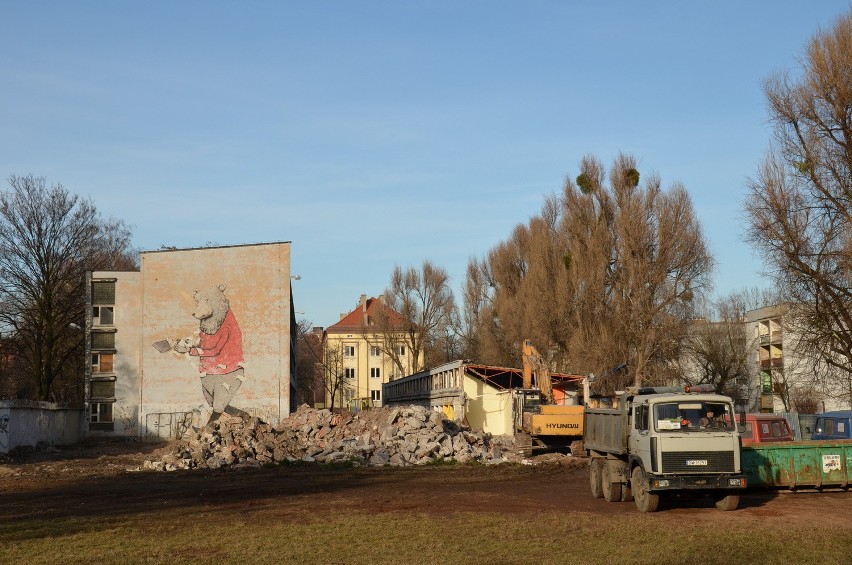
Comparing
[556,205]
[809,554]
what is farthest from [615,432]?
[556,205]

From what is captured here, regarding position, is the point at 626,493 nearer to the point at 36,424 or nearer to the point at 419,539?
the point at 419,539

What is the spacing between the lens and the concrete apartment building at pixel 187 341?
5234 centimetres

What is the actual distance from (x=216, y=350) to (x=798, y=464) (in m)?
38.0

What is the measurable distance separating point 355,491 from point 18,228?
3646 cm

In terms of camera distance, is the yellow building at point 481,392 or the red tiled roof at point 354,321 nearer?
the yellow building at point 481,392

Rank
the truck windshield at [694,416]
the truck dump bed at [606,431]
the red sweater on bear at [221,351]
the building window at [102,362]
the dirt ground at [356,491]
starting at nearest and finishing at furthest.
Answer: the truck windshield at [694,416], the truck dump bed at [606,431], the dirt ground at [356,491], the red sweater on bear at [221,351], the building window at [102,362]

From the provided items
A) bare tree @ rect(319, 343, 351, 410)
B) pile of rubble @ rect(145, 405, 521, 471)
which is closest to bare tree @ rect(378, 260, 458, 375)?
bare tree @ rect(319, 343, 351, 410)

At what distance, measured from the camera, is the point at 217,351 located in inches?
2073

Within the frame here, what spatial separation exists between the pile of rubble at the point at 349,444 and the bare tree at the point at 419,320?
127 feet

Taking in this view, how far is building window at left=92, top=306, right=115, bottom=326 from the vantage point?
54.3 meters

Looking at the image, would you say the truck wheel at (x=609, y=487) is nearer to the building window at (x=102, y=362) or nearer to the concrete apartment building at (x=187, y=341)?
the concrete apartment building at (x=187, y=341)

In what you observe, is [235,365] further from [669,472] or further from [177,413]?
[669,472]

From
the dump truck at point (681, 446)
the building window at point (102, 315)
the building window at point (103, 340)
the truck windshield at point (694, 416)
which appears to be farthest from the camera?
the building window at point (102, 315)

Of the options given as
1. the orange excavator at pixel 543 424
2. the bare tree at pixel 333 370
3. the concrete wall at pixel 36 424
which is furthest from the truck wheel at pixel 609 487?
the bare tree at pixel 333 370
